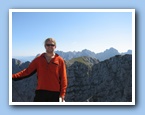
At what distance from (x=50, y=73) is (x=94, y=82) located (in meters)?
0.47

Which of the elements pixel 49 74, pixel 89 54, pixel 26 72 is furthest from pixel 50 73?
pixel 89 54

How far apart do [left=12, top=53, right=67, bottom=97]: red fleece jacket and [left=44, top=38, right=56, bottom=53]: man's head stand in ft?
0.25

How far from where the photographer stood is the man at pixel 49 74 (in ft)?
8.97

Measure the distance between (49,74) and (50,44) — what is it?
32cm

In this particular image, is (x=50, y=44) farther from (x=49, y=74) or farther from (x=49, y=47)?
(x=49, y=74)

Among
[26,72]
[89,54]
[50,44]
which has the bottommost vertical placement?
[26,72]

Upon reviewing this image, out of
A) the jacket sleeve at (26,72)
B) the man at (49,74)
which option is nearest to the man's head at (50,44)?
the man at (49,74)

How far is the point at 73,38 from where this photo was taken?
2.76 meters

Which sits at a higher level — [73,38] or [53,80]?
[73,38]

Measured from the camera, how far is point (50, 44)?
2742 mm

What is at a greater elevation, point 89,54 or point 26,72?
point 89,54
